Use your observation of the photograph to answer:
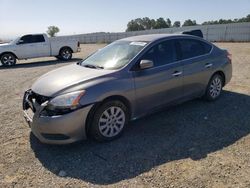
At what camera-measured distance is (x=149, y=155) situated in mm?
3986

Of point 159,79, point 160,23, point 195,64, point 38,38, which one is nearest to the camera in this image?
point 159,79

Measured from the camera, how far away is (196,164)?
371 cm

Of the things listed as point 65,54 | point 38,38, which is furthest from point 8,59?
point 65,54

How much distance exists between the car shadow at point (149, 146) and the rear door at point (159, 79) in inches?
17.3

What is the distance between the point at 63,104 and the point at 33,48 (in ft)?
44.4

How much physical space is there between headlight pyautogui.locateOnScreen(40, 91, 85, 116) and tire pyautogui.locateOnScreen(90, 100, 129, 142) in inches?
14.9

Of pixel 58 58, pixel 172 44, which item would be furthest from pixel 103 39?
pixel 172 44

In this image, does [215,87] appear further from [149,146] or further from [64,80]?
[64,80]

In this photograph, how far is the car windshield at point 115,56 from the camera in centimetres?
479

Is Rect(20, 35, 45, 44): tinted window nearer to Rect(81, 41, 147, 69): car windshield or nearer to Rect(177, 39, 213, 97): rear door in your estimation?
Rect(81, 41, 147, 69): car windshield

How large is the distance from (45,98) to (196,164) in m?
2.34

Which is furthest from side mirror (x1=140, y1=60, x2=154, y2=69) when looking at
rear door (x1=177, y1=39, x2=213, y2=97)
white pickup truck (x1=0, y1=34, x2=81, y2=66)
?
white pickup truck (x1=0, y1=34, x2=81, y2=66)

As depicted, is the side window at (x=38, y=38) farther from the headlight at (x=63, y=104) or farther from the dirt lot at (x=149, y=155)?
the headlight at (x=63, y=104)

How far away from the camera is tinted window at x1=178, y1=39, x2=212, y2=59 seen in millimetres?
5520
